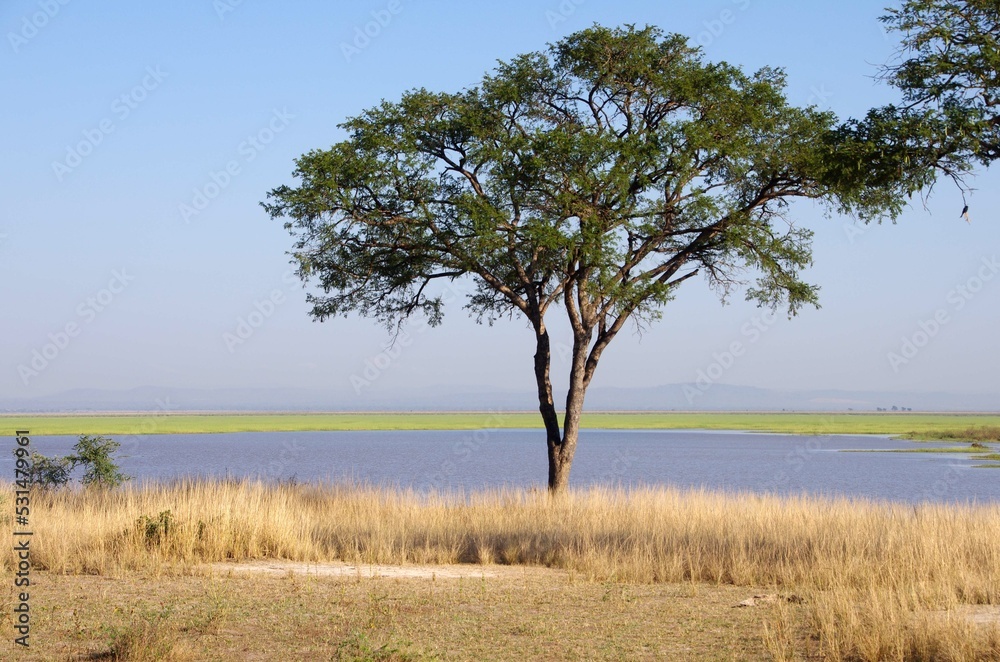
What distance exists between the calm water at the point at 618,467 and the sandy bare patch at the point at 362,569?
448 inches

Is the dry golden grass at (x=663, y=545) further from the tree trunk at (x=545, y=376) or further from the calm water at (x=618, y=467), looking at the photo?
the calm water at (x=618, y=467)

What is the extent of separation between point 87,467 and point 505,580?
14.4 m

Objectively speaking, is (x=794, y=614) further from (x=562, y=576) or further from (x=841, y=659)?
(x=562, y=576)

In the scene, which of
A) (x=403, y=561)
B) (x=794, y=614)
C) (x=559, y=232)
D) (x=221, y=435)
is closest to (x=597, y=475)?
(x=559, y=232)

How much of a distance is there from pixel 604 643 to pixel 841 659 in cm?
187

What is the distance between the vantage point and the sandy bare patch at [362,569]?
38.8 ft

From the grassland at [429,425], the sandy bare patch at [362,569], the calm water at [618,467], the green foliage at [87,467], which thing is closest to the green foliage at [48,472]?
the green foliage at [87,467]

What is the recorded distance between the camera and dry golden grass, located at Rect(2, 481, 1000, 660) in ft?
27.1

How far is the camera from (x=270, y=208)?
20.4 metres

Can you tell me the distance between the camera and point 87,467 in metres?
22.3

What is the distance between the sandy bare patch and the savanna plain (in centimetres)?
6

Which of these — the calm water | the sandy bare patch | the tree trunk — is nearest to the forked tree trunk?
the tree trunk

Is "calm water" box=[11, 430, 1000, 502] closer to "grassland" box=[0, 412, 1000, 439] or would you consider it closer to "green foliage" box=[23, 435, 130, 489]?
"green foliage" box=[23, 435, 130, 489]

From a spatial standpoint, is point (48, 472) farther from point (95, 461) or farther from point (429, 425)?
point (429, 425)
